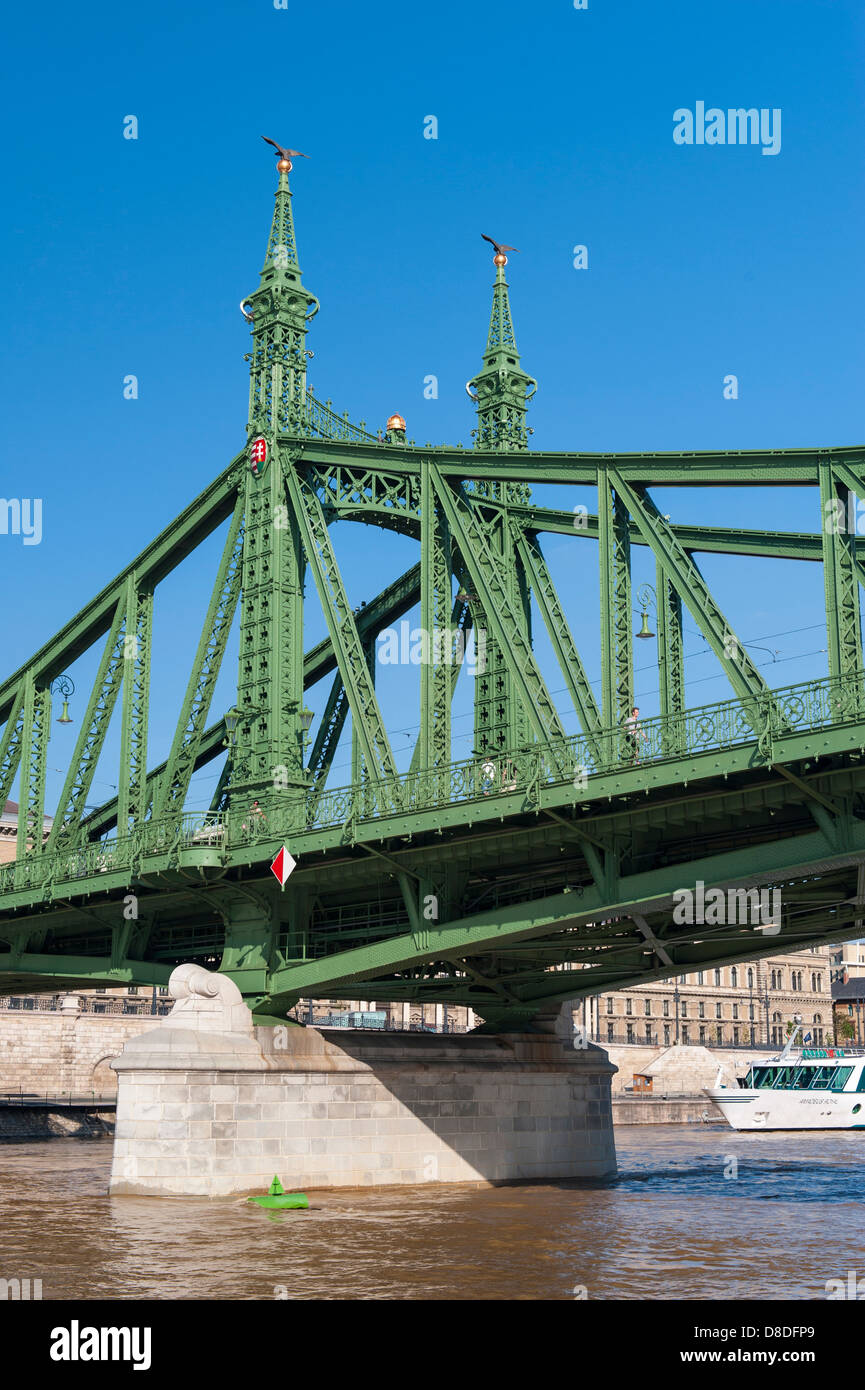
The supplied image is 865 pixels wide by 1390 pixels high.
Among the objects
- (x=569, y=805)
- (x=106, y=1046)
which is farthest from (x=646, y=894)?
(x=106, y=1046)

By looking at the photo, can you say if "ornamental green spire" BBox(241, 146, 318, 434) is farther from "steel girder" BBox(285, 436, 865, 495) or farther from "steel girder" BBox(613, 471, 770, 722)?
"steel girder" BBox(613, 471, 770, 722)

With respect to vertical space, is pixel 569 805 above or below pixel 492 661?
below

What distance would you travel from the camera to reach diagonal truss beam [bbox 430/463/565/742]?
36.8 m

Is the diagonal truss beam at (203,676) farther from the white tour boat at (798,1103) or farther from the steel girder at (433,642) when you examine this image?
the white tour boat at (798,1103)

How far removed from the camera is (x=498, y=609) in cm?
3828

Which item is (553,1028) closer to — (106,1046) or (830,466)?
(830,466)

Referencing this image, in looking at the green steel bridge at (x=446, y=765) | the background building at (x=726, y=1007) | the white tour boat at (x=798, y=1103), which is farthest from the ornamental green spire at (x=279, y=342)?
the background building at (x=726, y=1007)

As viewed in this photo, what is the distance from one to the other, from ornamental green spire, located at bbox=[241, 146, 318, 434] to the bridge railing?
42.9 feet

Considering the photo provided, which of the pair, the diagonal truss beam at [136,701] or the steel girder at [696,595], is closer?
the steel girder at [696,595]

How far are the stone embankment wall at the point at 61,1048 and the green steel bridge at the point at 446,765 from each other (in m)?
38.6

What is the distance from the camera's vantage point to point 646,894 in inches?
1283

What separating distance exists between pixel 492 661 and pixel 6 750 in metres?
25.8

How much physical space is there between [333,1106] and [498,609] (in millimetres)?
14465

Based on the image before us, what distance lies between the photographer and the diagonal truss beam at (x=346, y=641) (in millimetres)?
40250
